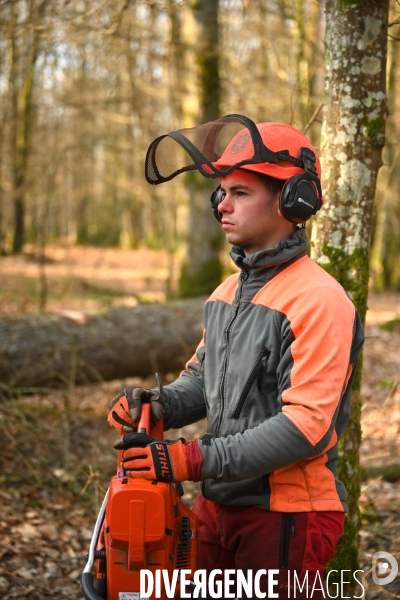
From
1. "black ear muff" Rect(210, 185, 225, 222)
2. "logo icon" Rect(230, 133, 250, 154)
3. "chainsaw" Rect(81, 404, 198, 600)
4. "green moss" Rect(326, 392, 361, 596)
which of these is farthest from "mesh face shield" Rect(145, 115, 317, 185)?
"green moss" Rect(326, 392, 361, 596)

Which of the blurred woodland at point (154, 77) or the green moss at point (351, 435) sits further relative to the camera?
the blurred woodland at point (154, 77)

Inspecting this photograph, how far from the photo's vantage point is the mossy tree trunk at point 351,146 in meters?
2.90

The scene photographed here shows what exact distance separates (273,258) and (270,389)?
49 cm

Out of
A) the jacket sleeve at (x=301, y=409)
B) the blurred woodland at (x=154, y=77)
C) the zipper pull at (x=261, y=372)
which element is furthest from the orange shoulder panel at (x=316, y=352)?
the blurred woodland at (x=154, y=77)

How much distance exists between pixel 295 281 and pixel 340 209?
0.92 meters

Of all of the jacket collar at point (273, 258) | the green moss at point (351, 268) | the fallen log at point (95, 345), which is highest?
the jacket collar at point (273, 258)

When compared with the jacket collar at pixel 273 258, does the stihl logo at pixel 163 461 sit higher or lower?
lower

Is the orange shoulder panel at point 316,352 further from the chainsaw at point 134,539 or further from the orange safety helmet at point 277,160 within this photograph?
the chainsaw at point 134,539

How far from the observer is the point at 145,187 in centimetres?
1800

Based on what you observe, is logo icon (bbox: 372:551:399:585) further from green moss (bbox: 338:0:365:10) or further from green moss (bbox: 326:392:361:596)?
green moss (bbox: 338:0:365:10)

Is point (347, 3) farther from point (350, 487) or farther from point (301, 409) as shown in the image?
point (350, 487)

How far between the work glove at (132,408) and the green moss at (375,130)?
163cm

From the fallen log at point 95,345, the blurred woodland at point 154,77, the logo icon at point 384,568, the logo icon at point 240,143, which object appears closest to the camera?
the logo icon at point 240,143

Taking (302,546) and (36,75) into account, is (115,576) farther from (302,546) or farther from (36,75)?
→ (36,75)
